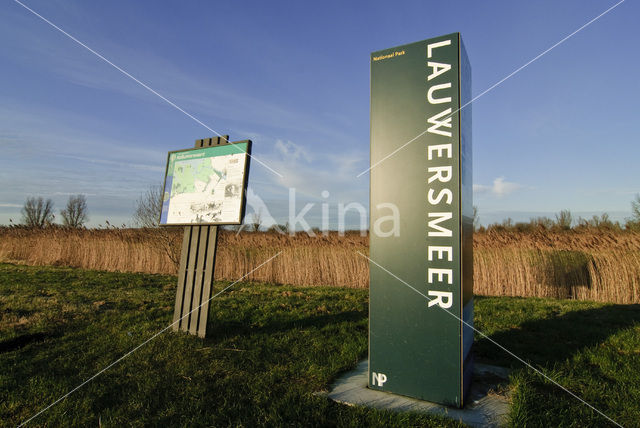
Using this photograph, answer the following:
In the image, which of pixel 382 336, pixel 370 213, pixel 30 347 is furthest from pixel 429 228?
pixel 30 347

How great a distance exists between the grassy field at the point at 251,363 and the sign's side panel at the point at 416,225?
518mm

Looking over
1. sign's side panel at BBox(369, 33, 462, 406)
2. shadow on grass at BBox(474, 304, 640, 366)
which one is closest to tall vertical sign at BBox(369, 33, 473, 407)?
sign's side panel at BBox(369, 33, 462, 406)

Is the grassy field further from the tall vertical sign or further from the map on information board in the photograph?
the map on information board

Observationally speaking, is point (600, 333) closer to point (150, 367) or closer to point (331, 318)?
point (331, 318)

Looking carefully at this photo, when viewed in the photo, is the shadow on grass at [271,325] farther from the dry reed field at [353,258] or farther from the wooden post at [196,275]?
the dry reed field at [353,258]

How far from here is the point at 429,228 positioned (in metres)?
3.11

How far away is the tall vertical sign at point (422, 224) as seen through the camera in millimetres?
3004

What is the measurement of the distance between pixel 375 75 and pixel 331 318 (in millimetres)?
4349

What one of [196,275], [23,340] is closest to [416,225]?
[196,275]

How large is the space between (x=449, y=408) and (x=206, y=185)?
14.3 feet

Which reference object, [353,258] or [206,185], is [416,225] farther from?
[353,258]

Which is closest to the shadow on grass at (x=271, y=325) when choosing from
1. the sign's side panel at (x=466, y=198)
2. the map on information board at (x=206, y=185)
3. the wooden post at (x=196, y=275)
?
the wooden post at (x=196, y=275)

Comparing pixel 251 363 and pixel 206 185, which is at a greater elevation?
pixel 206 185

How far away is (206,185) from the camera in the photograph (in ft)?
17.5
